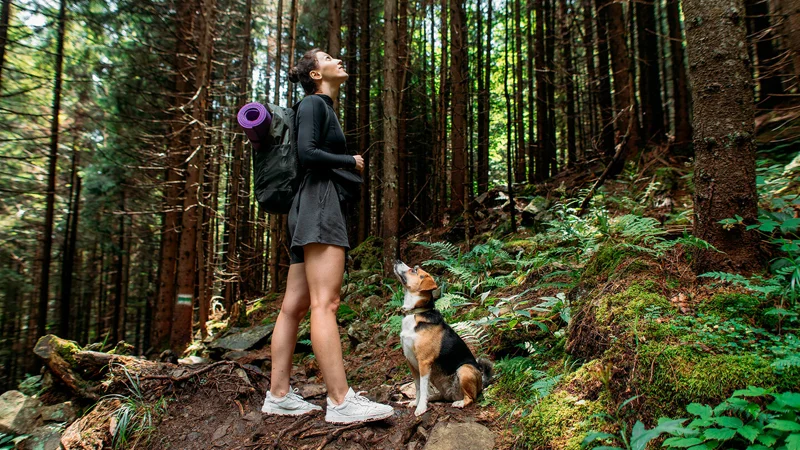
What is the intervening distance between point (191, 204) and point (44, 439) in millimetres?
6107

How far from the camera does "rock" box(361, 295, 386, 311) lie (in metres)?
6.45

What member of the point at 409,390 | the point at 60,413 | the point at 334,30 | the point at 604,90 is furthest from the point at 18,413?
the point at 604,90

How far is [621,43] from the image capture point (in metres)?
7.69

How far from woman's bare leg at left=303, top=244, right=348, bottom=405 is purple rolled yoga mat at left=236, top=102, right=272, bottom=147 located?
926mm

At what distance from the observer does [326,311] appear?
9.38ft

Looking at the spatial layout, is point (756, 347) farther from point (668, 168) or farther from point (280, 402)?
point (668, 168)

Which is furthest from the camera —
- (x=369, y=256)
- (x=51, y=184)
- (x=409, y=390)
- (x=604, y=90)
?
(x=604, y=90)

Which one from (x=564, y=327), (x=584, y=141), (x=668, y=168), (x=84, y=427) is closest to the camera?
(x=84, y=427)

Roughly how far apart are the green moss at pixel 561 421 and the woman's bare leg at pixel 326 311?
1.31 meters

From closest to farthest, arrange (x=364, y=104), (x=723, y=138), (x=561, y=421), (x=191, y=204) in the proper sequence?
(x=561, y=421), (x=723, y=138), (x=191, y=204), (x=364, y=104)

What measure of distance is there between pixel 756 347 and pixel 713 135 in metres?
1.44

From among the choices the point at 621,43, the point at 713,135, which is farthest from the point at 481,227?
the point at 713,135

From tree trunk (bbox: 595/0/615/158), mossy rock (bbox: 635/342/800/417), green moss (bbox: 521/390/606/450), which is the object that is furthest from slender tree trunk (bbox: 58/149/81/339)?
tree trunk (bbox: 595/0/615/158)

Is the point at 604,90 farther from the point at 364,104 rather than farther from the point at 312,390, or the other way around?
the point at 312,390
